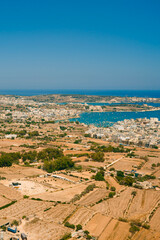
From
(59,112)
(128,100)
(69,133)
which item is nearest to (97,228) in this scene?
(69,133)

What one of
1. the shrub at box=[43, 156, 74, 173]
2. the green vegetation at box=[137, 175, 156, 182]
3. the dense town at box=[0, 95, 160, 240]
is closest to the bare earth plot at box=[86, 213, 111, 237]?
the dense town at box=[0, 95, 160, 240]

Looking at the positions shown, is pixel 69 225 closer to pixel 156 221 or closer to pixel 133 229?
pixel 133 229

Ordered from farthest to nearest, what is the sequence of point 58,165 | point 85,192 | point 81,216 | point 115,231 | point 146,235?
point 58,165
point 85,192
point 81,216
point 115,231
point 146,235

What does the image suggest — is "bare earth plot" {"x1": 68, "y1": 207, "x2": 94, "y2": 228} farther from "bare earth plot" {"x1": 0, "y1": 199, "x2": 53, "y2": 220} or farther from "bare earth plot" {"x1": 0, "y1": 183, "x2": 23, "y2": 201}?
"bare earth plot" {"x1": 0, "y1": 183, "x2": 23, "y2": 201}

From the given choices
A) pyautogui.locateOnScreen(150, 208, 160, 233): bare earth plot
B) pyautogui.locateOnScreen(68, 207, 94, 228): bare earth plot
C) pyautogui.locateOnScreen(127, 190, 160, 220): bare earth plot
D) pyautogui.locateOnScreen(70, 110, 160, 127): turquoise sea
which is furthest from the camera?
pyautogui.locateOnScreen(70, 110, 160, 127): turquoise sea

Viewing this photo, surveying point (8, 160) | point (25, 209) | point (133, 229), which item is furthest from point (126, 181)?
point (8, 160)

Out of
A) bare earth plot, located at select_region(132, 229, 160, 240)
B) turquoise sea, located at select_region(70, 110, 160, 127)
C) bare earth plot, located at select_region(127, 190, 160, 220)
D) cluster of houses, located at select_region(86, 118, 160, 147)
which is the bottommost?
bare earth plot, located at select_region(127, 190, 160, 220)

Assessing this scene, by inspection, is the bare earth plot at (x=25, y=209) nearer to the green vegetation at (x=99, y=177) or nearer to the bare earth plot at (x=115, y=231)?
the bare earth plot at (x=115, y=231)

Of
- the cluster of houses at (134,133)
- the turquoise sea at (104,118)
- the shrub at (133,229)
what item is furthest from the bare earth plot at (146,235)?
the turquoise sea at (104,118)

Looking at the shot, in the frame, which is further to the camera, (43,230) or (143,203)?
(143,203)
